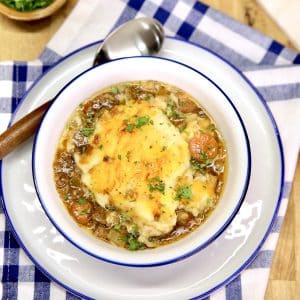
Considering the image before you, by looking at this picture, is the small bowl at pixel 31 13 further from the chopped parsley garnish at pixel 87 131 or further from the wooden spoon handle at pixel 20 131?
the chopped parsley garnish at pixel 87 131

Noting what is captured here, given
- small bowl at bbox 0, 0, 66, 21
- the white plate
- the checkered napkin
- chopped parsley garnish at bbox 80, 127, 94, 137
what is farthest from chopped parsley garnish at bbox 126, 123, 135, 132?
small bowl at bbox 0, 0, 66, 21

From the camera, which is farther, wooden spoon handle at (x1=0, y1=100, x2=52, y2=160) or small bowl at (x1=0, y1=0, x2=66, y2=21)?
small bowl at (x1=0, y1=0, x2=66, y2=21)

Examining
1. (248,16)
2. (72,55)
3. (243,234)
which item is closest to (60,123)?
(72,55)

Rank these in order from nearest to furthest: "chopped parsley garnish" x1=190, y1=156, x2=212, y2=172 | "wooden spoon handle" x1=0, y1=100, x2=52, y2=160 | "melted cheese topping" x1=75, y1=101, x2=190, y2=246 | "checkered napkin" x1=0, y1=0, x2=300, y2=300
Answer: "melted cheese topping" x1=75, y1=101, x2=190, y2=246
"chopped parsley garnish" x1=190, y1=156, x2=212, y2=172
"wooden spoon handle" x1=0, y1=100, x2=52, y2=160
"checkered napkin" x1=0, y1=0, x2=300, y2=300

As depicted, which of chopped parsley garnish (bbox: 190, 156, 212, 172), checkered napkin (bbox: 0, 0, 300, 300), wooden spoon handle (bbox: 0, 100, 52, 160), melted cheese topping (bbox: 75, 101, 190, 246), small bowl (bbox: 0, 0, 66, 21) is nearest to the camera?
melted cheese topping (bbox: 75, 101, 190, 246)

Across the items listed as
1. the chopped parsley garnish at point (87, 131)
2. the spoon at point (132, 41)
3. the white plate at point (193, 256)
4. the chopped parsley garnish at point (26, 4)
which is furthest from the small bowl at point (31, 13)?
the chopped parsley garnish at point (87, 131)

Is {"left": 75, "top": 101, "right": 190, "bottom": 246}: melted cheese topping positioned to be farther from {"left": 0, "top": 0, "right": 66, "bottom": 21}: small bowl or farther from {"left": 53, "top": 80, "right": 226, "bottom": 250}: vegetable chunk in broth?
{"left": 0, "top": 0, "right": 66, "bottom": 21}: small bowl

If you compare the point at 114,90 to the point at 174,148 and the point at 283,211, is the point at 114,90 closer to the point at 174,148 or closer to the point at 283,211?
the point at 174,148

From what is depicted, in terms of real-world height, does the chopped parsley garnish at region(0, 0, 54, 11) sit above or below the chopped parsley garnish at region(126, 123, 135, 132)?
below
